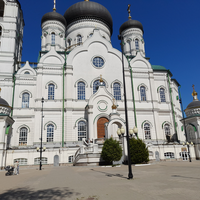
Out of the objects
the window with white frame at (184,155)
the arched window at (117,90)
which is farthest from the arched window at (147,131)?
the arched window at (117,90)

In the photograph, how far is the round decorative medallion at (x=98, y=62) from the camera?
3393 centimetres

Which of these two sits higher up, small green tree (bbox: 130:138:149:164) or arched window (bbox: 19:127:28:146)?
arched window (bbox: 19:127:28:146)

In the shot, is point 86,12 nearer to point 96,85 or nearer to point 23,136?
point 96,85

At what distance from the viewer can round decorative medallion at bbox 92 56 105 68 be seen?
33.9 metres

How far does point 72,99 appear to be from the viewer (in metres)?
30.7

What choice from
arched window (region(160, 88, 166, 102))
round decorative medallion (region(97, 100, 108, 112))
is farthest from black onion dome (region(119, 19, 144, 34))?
round decorative medallion (region(97, 100, 108, 112))

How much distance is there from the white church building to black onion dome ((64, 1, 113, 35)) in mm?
2878

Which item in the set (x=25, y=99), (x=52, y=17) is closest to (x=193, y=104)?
(x=25, y=99)

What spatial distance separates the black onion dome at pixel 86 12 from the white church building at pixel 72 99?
2878mm

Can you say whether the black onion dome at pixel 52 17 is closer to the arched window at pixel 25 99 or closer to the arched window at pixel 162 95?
the arched window at pixel 25 99

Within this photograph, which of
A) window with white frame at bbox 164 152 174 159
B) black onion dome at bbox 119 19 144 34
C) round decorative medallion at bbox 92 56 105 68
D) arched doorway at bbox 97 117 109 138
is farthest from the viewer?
black onion dome at bbox 119 19 144 34

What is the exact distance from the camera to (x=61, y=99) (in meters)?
30.8

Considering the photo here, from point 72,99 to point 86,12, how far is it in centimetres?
2058

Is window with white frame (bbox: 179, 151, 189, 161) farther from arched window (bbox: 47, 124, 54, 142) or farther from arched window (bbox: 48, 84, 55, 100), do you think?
arched window (bbox: 48, 84, 55, 100)
